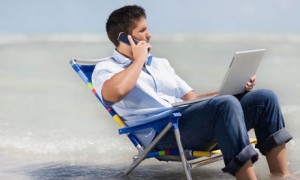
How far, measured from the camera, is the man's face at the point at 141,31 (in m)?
4.39

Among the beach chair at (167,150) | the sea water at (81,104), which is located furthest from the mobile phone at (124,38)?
the sea water at (81,104)

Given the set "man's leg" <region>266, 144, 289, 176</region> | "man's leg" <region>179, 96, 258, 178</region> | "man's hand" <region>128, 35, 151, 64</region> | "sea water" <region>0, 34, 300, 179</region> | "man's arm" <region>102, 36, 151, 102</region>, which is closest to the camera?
"man's leg" <region>179, 96, 258, 178</region>

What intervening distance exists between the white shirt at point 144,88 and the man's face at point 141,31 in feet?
0.52

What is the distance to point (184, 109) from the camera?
426cm

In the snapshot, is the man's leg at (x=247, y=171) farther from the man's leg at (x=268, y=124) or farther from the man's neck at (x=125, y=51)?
the man's neck at (x=125, y=51)

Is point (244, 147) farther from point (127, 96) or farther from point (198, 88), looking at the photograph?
point (198, 88)

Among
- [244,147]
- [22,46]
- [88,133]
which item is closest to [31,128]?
[88,133]

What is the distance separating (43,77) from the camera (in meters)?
12.7

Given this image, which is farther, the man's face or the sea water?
the sea water

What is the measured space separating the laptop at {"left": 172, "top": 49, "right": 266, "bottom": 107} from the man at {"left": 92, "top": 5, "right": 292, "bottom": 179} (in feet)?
0.18

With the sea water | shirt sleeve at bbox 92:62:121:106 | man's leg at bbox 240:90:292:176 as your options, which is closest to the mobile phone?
shirt sleeve at bbox 92:62:121:106

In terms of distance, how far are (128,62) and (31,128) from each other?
299 cm

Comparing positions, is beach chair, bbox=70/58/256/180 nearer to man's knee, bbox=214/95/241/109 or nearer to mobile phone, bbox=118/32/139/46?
man's knee, bbox=214/95/241/109

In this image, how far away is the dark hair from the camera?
4395 millimetres
